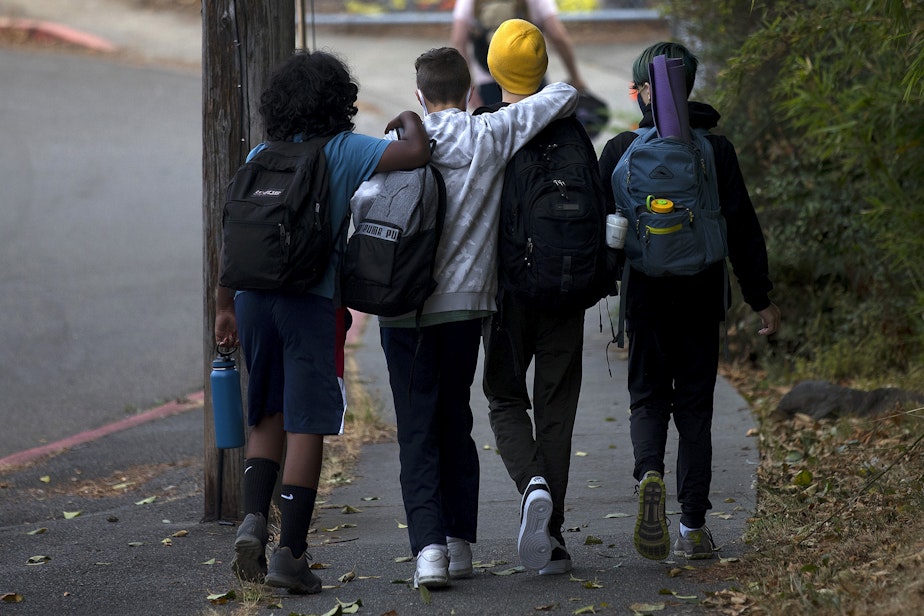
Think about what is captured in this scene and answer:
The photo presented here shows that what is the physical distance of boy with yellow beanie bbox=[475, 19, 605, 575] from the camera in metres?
4.22

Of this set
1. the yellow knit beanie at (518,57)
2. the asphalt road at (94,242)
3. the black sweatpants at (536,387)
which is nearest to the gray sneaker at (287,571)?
the black sweatpants at (536,387)

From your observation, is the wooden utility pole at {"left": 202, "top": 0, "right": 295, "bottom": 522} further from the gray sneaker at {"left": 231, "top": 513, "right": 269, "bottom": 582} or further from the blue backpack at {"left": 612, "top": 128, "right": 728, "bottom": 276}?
the blue backpack at {"left": 612, "top": 128, "right": 728, "bottom": 276}

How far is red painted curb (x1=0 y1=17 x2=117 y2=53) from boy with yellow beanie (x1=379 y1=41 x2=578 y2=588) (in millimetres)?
17895

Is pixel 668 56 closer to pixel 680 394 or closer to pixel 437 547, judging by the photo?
pixel 680 394

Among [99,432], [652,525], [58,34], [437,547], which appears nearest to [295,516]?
[437,547]

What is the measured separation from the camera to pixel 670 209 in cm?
428

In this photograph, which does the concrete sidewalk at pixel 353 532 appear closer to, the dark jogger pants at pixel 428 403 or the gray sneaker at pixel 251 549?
the gray sneaker at pixel 251 549

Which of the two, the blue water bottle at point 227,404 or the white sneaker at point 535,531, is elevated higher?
the blue water bottle at point 227,404

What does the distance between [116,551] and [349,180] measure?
6.55ft

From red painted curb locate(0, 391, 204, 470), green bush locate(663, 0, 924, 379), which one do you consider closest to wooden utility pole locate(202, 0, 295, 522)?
red painted curb locate(0, 391, 204, 470)

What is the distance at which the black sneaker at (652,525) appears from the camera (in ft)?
14.0

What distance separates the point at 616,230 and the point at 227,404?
64.2 inches

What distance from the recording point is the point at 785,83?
6715 mm

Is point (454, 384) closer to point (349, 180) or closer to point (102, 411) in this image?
point (349, 180)
